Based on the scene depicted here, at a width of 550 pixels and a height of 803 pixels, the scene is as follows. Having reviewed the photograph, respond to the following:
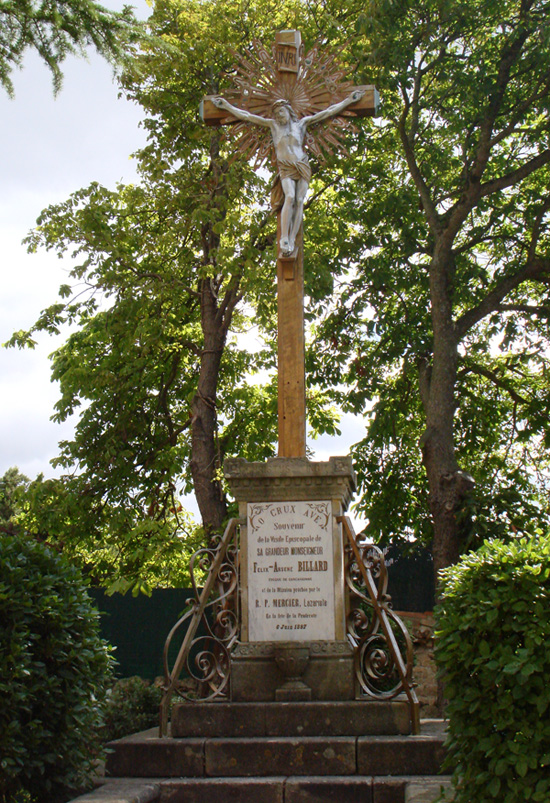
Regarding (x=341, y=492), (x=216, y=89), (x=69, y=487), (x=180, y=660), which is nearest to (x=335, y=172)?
(x=216, y=89)

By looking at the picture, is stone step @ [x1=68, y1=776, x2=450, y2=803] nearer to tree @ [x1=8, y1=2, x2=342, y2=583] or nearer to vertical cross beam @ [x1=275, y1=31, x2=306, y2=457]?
vertical cross beam @ [x1=275, y1=31, x2=306, y2=457]

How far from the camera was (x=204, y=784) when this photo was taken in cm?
556

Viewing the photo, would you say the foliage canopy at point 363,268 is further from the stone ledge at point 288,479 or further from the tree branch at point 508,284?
the stone ledge at point 288,479

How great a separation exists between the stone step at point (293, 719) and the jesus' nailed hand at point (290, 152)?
3.91 m

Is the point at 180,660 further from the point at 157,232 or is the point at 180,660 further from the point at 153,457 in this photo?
the point at 157,232

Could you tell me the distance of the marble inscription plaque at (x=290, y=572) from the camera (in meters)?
6.75

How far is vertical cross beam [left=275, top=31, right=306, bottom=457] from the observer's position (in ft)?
24.1

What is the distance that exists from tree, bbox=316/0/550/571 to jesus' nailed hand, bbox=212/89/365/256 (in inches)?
219

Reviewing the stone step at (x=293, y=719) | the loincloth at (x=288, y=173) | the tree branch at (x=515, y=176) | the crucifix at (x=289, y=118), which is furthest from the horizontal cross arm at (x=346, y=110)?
the tree branch at (x=515, y=176)

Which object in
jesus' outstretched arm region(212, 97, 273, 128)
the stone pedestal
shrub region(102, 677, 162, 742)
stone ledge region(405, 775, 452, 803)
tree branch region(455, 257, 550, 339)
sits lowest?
stone ledge region(405, 775, 452, 803)

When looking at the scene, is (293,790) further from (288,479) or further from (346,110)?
(346,110)

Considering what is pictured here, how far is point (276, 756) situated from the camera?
577 centimetres

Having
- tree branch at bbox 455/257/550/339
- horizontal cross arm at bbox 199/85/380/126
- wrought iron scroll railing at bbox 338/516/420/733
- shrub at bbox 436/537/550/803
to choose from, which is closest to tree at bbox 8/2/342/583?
tree branch at bbox 455/257/550/339

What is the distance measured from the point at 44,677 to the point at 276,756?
1675 millimetres
